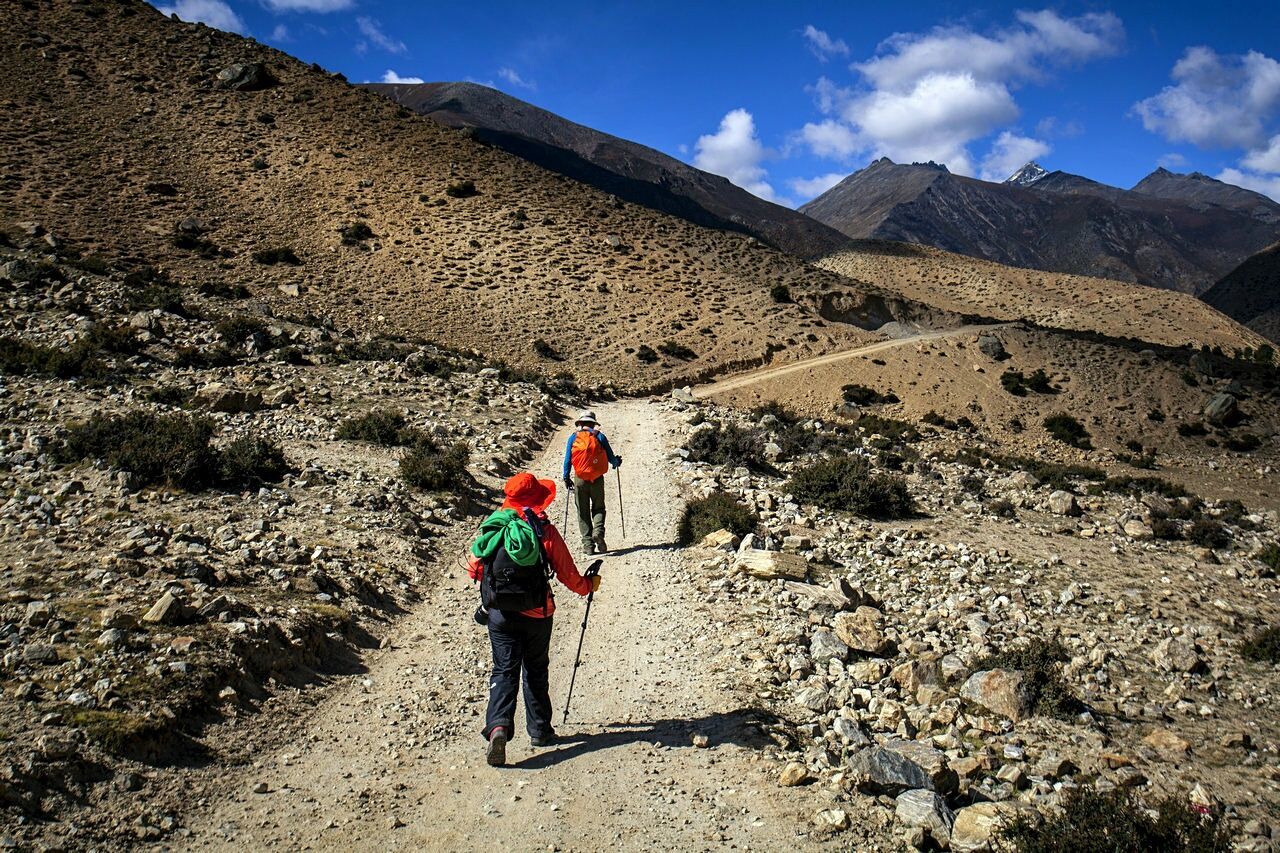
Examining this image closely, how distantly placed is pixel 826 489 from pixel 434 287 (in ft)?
86.8

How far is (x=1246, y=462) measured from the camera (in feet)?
103

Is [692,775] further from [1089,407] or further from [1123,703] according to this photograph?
[1089,407]

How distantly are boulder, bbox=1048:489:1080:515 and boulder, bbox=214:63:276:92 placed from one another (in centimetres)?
5163

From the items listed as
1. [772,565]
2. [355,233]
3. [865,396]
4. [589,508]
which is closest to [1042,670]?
[772,565]

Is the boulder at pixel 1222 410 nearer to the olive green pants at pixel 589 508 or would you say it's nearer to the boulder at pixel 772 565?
the boulder at pixel 772 565

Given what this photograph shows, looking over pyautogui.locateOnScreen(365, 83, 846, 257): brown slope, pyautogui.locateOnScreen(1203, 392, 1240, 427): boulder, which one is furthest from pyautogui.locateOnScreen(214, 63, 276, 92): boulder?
pyautogui.locateOnScreen(365, 83, 846, 257): brown slope

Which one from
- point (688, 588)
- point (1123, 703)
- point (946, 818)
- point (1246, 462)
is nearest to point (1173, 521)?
point (1123, 703)

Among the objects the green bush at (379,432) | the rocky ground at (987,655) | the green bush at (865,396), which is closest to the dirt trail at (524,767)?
the rocky ground at (987,655)

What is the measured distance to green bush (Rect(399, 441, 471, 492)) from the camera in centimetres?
1267

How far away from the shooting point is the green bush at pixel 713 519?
1157 centimetres

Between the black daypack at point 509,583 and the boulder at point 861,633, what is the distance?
396 cm

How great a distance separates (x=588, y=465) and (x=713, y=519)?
2297 millimetres

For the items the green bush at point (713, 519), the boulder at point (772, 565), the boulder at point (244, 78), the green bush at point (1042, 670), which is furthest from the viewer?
the boulder at point (244, 78)

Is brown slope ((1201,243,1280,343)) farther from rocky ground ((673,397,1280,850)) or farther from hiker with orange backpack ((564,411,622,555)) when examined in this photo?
hiker with orange backpack ((564,411,622,555))
